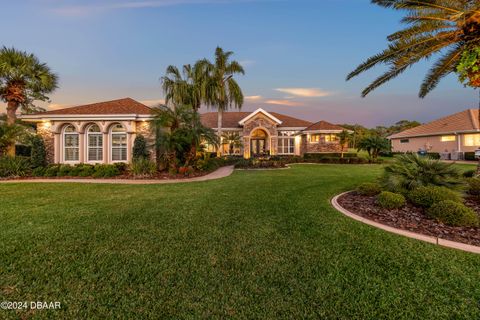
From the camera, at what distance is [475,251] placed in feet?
10.6

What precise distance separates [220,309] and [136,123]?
15.0 meters

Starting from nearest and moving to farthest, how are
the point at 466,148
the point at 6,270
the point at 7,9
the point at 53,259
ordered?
the point at 6,270, the point at 53,259, the point at 7,9, the point at 466,148

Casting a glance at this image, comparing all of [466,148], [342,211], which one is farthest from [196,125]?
[466,148]

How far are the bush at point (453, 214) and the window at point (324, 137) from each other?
21.8m

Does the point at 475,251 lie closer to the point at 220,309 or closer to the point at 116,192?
the point at 220,309

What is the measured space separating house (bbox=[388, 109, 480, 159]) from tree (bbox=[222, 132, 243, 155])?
25524 millimetres

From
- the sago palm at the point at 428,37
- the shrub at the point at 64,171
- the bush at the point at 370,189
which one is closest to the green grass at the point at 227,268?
the bush at the point at 370,189

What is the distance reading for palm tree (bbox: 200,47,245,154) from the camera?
18.8 m

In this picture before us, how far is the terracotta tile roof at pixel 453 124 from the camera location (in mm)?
23188

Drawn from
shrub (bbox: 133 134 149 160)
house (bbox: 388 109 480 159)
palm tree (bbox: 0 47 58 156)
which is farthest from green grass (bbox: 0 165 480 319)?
house (bbox: 388 109 480 159)

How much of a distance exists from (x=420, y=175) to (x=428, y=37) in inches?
166

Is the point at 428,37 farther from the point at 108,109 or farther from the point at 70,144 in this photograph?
the point at 70,144

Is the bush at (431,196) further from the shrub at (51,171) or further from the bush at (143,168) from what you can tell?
the shrub at (51,171)

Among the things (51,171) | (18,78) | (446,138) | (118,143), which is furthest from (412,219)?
(446,138)
